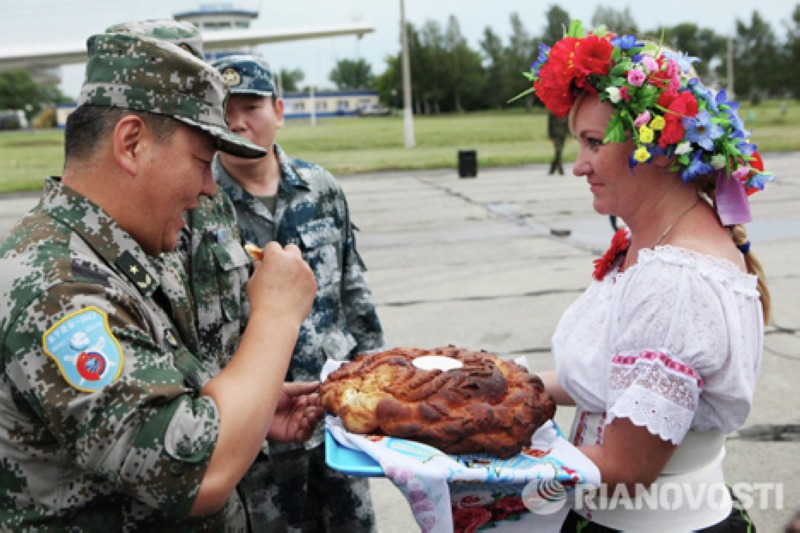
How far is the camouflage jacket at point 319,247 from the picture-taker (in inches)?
134

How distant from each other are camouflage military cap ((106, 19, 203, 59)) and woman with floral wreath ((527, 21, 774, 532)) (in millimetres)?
950

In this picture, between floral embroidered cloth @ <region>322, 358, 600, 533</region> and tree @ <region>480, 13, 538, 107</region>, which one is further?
tree @ <region>480, 13, 538, 107</region>

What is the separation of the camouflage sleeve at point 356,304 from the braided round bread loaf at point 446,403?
142cm

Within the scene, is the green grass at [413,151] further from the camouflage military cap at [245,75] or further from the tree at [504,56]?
the tree at [504,56]

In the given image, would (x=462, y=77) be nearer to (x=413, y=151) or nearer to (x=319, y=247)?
(x=413, y=151)

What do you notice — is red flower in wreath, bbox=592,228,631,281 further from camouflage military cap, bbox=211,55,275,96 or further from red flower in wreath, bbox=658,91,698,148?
camouflage military cap, bbox=211,55,275,96

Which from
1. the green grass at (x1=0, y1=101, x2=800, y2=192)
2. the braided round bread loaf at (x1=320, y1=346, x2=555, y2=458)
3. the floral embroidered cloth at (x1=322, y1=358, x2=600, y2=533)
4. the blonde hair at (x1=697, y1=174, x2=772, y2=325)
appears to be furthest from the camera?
the green grass at (x1=0, y1=101, x2=800, y2=192)

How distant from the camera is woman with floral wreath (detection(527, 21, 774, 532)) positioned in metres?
1.96

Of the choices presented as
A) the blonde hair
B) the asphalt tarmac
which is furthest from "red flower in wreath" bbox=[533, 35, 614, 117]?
the asphalt tarmac

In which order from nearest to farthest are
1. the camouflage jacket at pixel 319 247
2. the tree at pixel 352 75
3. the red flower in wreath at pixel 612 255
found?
1. the red flower in wreath at pixel 612 255
2. the camouflage jacket at pixel 319 247
3. the tree at pixel 352 75

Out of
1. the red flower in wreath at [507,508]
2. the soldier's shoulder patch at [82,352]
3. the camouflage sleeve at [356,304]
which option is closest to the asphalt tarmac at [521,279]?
the camouflage sleeve at [356,304]

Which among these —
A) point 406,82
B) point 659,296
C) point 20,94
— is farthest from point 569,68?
point 20,94

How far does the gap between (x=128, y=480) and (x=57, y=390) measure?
206 mm

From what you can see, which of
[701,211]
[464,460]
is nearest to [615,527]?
[464,460]
